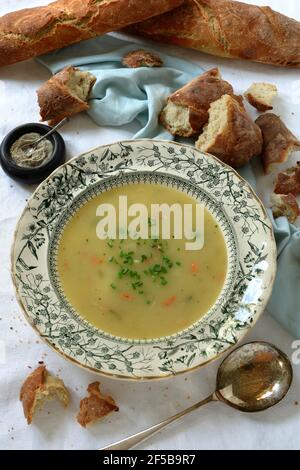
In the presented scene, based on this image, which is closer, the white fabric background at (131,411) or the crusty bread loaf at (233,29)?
the white fabric background at (131,411)

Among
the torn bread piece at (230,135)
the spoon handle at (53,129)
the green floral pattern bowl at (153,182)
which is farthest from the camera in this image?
the spoon handle at (53,129)

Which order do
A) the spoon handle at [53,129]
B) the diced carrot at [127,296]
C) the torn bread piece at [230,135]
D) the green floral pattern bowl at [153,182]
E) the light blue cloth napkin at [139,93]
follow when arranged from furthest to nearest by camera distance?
the spoon handle at [53,129]
the torn bread piece at [230,135]
the light blue cloth napkin at [139,93]
the diced carrot at [127,296]
the green floral pattern bowl at [153,182]

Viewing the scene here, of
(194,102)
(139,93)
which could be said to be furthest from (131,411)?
(139,93)

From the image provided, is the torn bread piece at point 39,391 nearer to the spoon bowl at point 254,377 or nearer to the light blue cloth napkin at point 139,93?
the spoon bowl at point 254,377

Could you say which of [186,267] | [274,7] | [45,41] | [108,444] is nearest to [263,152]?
[186,267]

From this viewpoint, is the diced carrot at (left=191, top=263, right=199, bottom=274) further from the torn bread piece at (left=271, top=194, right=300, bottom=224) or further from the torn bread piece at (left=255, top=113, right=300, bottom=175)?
the torn bread piece at (left=255, top=113, right=300, bottom=175)

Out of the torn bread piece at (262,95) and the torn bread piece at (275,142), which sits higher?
the torn bread piece at (262,95)

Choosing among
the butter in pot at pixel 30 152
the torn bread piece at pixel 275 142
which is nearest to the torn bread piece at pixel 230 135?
the torn bread piece at pixel 275 142
